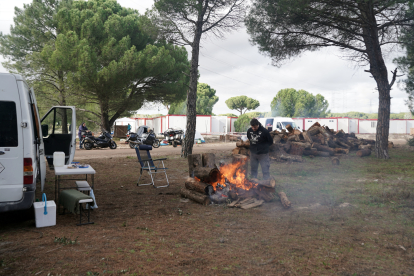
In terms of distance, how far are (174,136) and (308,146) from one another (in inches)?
425

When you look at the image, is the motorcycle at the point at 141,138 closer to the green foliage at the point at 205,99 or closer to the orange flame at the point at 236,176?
the orange flame at the point at 236,176

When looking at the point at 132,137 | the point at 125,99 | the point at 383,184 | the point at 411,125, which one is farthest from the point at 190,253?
the point at 411,125

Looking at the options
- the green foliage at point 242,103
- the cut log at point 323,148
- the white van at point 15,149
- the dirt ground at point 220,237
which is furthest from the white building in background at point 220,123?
the green foliage at point 242,103

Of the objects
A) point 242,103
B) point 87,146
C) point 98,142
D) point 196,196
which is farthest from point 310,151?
point 242,103

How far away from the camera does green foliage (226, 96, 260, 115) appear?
7519 cm

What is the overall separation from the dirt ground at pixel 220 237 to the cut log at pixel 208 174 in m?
0.58

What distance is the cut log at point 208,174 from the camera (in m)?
5.84

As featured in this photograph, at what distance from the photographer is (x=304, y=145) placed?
13.0m

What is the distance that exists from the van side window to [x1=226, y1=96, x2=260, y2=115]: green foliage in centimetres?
7256

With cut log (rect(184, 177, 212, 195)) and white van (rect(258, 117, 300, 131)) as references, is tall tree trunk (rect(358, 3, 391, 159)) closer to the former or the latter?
cut log (rect(184, 177, 212, 195))

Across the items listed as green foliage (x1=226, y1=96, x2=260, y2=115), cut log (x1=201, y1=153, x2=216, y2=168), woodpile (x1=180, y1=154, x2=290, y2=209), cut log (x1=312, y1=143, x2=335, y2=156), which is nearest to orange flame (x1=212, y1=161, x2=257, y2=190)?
woodpile (x1=180, y1=154, x2=290, y2=209)

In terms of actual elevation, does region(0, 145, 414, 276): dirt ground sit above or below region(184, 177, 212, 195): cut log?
below

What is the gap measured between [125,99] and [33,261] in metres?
19.2

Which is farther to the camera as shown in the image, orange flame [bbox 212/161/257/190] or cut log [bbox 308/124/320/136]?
cut log [bbox 308/124/320/136]
